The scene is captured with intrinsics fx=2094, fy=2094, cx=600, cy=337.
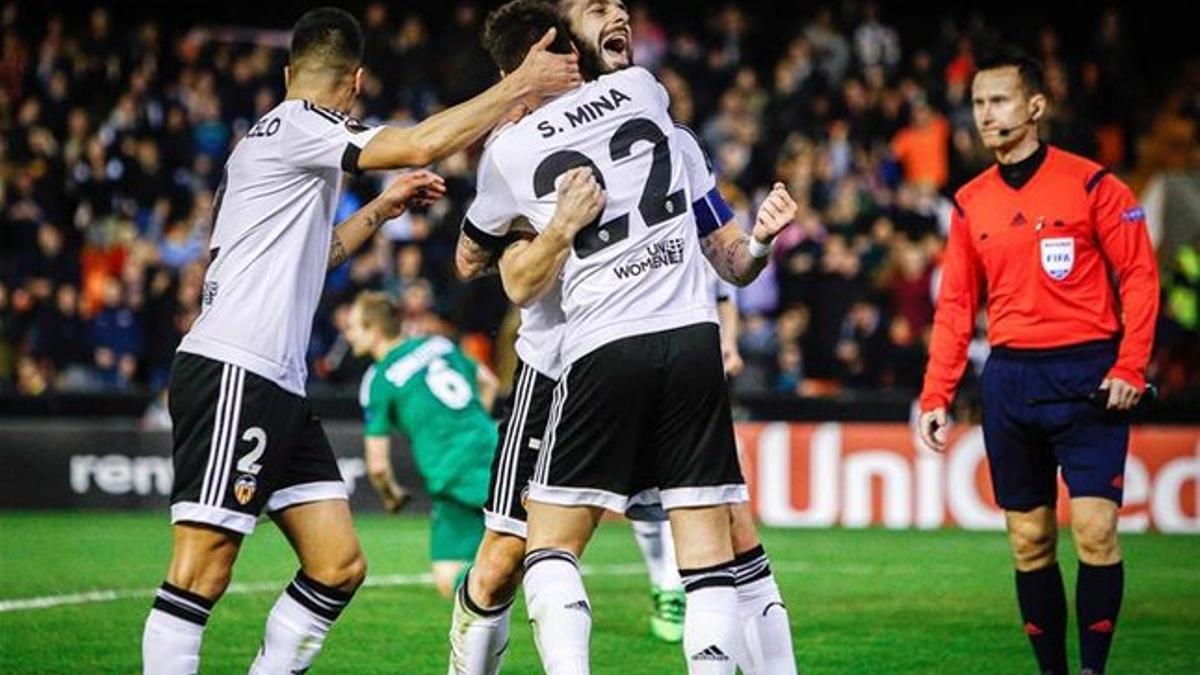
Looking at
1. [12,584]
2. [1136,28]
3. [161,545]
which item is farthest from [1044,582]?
[1136,28]

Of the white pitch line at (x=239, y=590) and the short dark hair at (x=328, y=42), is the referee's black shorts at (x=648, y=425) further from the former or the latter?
the white pitch line at (x=239, y=590)

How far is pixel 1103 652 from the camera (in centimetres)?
855

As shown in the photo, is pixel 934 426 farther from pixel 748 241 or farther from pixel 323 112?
pixel 323 112

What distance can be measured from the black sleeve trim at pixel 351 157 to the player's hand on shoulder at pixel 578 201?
71 centimetres

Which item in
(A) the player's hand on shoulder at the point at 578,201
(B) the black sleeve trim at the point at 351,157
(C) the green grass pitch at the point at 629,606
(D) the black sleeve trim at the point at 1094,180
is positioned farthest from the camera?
(C) the green grass pitch at the point at 629,606

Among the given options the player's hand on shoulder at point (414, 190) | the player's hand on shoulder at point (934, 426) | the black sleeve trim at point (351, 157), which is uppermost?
the black sleeve trim at point (351, 157)

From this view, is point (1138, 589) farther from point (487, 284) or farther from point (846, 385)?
point (487, 284)

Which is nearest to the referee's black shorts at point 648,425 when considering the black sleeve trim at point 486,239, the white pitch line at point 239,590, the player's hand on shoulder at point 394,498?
the black sleeve trim at point 486,239

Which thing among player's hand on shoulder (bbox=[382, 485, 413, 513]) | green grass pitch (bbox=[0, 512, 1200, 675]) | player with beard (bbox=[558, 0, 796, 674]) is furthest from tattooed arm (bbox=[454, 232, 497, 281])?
player's hand on shoulder (bbox=[382, 485, 413, 513])

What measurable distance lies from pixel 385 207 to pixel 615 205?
117cm

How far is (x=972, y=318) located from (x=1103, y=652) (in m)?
1.50

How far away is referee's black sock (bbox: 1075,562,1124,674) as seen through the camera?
334 inches

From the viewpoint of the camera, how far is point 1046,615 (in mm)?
8578

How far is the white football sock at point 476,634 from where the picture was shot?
7566 millimetres
